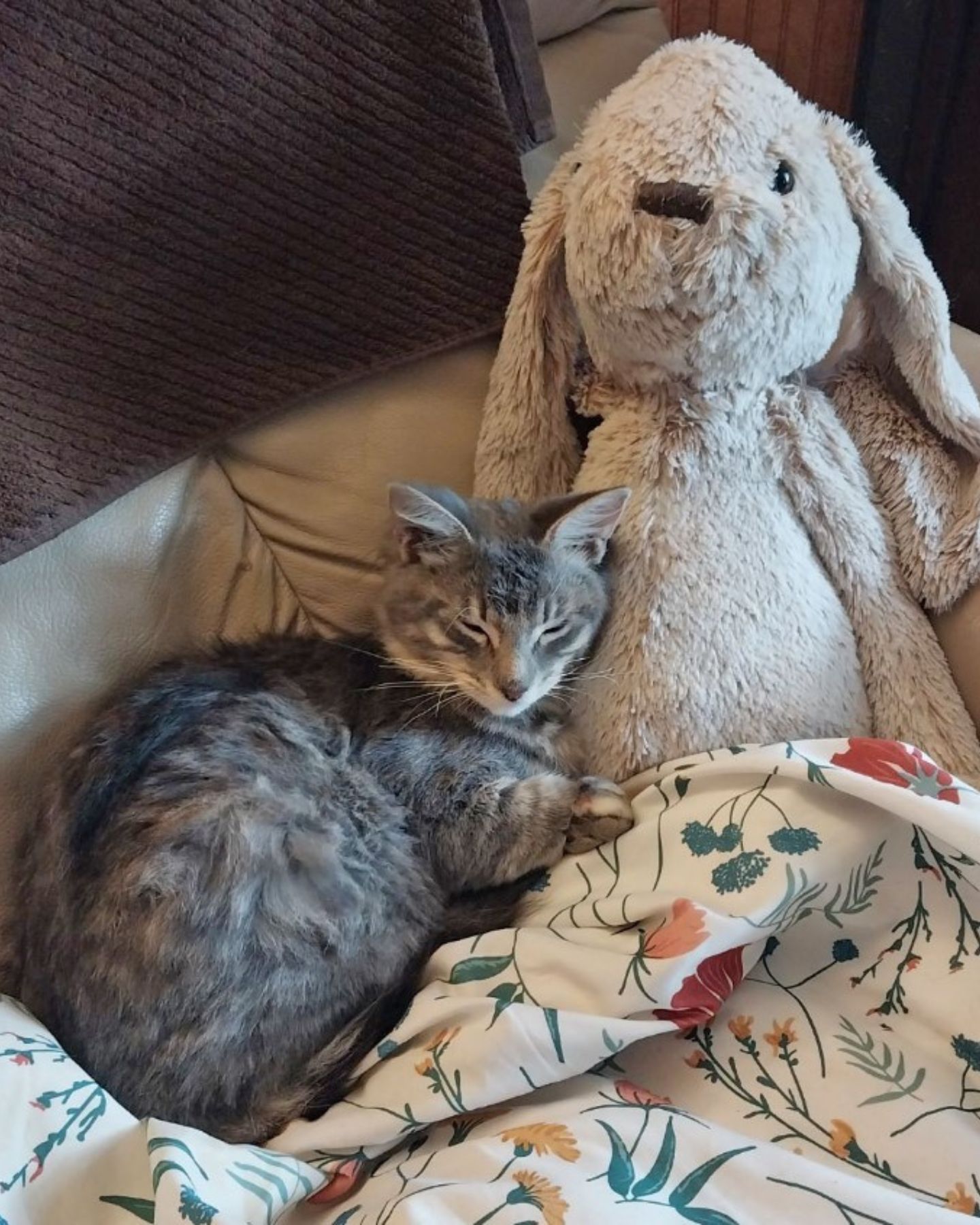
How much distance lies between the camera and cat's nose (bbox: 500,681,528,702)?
44.1 inches

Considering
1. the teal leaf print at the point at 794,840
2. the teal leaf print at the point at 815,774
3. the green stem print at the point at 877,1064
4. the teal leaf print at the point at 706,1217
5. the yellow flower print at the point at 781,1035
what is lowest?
the teal leaf print at the point at 706,1217

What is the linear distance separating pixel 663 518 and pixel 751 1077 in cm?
55

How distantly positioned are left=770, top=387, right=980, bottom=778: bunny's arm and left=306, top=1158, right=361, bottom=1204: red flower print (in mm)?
698

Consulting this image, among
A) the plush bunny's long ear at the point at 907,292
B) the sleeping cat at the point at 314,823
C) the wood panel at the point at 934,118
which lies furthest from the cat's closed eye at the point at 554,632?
the wood panel at the point at 934,118

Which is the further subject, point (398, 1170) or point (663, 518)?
point (663, 518)

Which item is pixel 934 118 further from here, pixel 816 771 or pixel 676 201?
pixel 816 771

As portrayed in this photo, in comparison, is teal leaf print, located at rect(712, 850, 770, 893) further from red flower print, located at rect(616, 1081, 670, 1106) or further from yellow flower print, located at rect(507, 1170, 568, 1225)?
yellow flower print, located at rect(507, 1170, 568, 1225)

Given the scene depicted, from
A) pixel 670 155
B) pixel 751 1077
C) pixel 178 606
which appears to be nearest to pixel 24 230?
pixel 178 606

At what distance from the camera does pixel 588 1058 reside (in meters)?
0.95

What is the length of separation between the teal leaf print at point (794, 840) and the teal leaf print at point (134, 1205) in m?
0.61

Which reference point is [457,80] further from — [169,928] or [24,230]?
[169,928]

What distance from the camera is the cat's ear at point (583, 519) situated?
3.68ft

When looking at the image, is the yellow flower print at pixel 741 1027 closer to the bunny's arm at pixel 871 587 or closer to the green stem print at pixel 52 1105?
the bunny's arm at pixel 871 587

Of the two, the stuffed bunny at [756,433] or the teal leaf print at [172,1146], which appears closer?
the teal leaf print at [172,1146]
